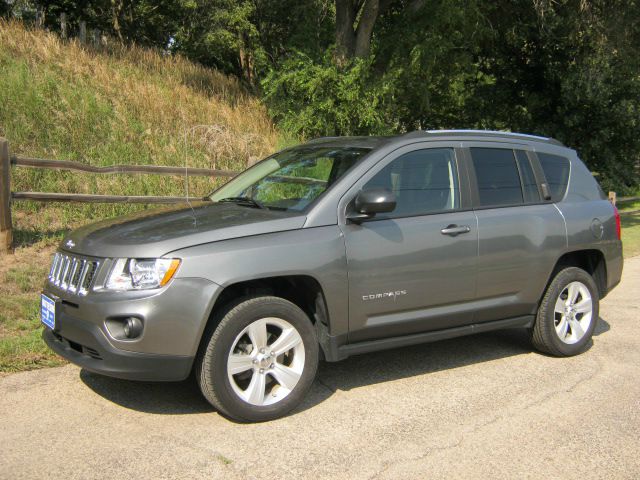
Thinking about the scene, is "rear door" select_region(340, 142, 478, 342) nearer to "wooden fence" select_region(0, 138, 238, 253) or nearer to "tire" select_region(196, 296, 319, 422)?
"tire" select_region(196, 296, 319, 422)

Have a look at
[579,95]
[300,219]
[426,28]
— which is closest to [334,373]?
[300,219]

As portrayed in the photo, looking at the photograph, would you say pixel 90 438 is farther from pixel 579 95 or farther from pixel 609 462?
pixel 579 95

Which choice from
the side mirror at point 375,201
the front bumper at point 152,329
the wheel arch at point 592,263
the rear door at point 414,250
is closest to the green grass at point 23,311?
the front bumper at point 152,329

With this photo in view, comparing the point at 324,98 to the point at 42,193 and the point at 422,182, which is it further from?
the point at 422,182

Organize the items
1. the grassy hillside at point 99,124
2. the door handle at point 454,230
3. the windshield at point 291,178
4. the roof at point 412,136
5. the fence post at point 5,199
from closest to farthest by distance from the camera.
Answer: the windshield at point 291,178 < the door handle at point 454,230 < the roof at point 412,136 < the fence post at point 5,199 < the grassy hillside at point 99,124

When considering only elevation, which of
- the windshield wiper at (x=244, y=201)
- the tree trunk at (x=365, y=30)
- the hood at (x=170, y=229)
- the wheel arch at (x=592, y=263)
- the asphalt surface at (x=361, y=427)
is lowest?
the asphalt surface at (x=361, y=427)

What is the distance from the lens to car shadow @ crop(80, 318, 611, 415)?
15.8ft

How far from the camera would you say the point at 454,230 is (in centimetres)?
529

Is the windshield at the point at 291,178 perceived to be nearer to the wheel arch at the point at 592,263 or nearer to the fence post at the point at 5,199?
the wheel arch at the point at 592,263

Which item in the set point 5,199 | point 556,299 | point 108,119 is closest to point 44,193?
point 5,199

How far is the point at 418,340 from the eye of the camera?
5.23 metres

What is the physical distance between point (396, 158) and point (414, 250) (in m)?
0.72

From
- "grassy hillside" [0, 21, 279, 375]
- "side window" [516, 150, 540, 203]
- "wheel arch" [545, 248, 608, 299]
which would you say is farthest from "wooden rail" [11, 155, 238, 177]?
"wheel arch" [545, 248, 608, 299]

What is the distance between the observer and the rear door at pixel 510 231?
18.1 ft
